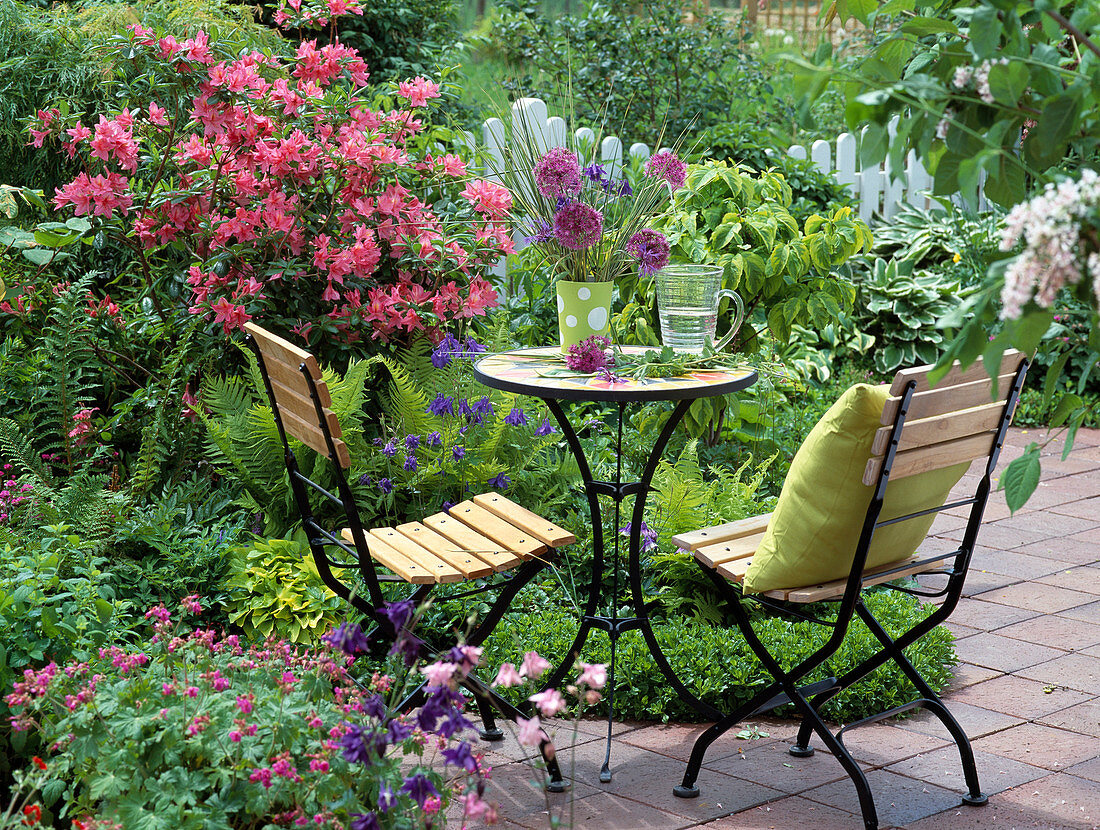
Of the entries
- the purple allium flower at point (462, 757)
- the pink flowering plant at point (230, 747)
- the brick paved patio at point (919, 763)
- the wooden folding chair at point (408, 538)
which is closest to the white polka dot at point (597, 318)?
the wooden folding chair at point (408, 538)

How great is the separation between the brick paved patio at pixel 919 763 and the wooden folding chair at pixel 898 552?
9 cm

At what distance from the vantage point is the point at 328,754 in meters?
2.14

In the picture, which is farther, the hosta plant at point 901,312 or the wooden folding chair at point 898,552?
the hosta plant at point 901,312

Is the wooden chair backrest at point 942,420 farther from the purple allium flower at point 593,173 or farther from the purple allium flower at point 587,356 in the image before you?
the purple allium flower at point 593,173

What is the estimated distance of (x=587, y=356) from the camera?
317cm

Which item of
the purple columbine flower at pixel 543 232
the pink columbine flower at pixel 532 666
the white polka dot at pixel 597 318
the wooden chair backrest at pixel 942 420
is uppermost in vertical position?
the purple columbine flower at pixel 543 232

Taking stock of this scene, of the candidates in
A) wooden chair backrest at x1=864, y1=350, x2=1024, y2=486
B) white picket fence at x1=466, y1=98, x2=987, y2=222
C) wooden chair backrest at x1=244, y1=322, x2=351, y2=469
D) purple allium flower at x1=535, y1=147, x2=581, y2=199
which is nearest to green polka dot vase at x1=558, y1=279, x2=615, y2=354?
purple allium flower at x1=535, y1=147, x2=581, y2=199

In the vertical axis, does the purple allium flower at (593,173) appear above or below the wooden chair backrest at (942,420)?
above

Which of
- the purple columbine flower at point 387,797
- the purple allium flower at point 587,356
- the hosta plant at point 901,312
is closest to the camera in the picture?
the purple columbine flower at point 387,797

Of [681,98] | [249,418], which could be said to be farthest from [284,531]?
[681,98]

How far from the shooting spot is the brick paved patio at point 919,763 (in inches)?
111

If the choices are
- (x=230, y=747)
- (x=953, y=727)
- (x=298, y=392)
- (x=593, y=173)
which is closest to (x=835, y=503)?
(x=953, y=727)

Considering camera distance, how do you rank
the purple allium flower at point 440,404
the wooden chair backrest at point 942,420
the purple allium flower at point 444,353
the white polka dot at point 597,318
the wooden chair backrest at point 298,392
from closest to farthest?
the wooden chair backrest at point 942,420
the wooden chair backrest at point 298,392
the white polka dot at point 597,318
the purple allium flower at point 440,404
the purple allium flower at point 444,353

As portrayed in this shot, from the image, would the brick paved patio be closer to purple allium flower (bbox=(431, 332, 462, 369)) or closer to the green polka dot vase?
the green polka dot vase
